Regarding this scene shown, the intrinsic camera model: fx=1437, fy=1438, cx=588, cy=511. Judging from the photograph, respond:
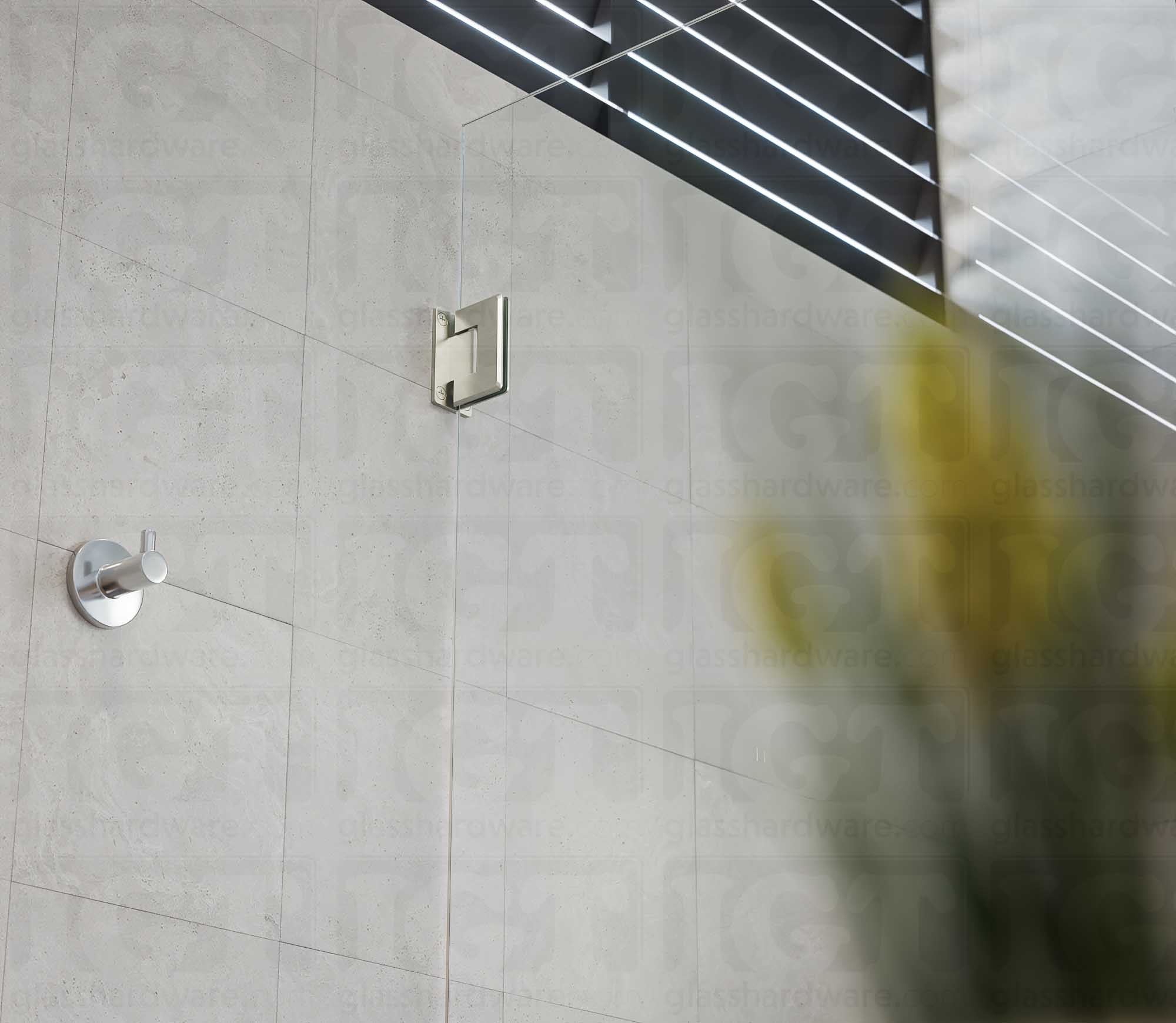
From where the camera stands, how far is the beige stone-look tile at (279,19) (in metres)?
1.81

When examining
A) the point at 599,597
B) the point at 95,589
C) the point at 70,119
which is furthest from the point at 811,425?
the point at 70,119

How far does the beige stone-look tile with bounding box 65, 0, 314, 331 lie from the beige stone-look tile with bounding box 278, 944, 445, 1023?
0.76 m


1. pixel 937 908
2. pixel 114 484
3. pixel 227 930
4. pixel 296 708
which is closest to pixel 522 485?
pixel 296 708

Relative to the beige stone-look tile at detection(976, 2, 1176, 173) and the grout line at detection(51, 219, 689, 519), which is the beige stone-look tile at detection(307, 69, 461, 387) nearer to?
the grout line at detection(51, 219, 689, 519)

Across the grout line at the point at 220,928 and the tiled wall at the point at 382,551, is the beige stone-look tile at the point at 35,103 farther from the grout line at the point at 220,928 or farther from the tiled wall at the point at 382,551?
the grout line at the point at 220,928

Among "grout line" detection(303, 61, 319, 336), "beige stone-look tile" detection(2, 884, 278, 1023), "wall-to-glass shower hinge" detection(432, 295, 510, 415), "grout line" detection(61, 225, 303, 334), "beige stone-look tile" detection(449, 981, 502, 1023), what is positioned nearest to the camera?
"beige stone-look tile" detection(2, 884, 278, 1023)

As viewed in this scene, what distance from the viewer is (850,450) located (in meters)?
1.56

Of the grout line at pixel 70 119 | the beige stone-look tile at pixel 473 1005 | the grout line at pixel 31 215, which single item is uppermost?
the grout line at pixel 70 119

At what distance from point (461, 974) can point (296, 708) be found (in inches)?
15.2

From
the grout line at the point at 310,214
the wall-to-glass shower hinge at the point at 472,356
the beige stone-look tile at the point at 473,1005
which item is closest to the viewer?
the beige stone-look tile at the point at 473,1005

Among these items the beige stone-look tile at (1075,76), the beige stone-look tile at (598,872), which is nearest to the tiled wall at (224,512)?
the beige stone-look tile at (598,872)

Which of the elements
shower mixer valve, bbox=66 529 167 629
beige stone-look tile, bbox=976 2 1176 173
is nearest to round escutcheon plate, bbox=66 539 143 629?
shower mixer valve, bbox=66 529 167 629

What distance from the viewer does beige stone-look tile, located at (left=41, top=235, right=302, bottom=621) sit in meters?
1.53

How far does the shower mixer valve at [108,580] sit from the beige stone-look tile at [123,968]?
0.93 ft
